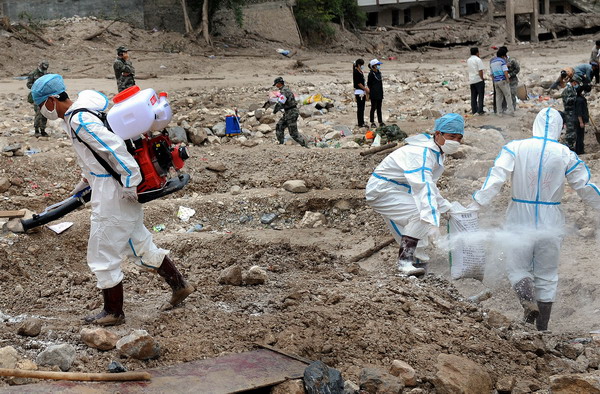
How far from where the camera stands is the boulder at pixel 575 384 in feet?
14.0

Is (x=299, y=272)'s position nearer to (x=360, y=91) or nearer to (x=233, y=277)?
(x=233, y=277)

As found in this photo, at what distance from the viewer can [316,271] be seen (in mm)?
6789

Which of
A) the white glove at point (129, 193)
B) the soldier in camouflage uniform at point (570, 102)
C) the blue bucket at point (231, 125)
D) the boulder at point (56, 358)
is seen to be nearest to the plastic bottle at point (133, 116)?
the white glove at point (129, 193)

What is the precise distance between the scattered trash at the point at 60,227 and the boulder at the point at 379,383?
4.34 meters

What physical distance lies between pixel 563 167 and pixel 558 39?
26677mm

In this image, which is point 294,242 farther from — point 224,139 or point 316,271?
point 224,139

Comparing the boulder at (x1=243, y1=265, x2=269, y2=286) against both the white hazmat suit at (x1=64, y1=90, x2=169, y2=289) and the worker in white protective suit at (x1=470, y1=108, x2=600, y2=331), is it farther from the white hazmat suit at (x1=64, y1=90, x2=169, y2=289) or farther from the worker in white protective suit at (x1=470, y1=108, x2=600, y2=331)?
the worker in white protective suit at (x1=470, y1=108, x2=600, y2=331)

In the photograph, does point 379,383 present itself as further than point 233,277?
No

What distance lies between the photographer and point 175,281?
544cm

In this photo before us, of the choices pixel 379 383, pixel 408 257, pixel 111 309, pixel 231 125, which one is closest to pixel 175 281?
pixel 111 309

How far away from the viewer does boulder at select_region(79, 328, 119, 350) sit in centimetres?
456

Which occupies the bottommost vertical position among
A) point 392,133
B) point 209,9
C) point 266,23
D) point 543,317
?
point 543,317

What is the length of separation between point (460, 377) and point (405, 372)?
1.02 feet

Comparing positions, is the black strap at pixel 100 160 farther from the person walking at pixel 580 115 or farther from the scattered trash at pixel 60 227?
the person walking at pixel 580 115
